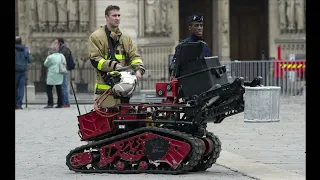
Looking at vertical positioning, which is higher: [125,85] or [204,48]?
[204,48]

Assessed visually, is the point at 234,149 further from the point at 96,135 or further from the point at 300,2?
the point at 300,2

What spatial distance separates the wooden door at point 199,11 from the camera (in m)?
41.1

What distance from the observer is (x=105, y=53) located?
12.6m

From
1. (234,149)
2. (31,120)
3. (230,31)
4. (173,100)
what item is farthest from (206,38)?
(173,100)

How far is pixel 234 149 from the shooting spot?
15266 millimetres

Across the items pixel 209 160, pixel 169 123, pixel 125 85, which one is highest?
pixel 125 85

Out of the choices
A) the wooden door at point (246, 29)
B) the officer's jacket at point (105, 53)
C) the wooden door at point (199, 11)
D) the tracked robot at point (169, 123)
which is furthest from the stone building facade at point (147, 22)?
the tracked robot at point (169, 123)

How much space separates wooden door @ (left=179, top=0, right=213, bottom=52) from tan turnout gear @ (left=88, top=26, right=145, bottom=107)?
92.0ft

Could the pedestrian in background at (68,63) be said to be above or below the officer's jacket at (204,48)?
below

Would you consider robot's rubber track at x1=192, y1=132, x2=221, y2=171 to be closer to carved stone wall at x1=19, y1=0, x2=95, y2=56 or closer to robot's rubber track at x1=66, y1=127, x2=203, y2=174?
robot's rubber track at x1=66, y1=127, x2=203, y2=174

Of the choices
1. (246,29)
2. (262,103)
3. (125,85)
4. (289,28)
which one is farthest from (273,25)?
(125,85)

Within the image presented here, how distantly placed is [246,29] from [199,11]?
203cm

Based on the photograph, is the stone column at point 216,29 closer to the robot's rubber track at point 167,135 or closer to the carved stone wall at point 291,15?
the carved stone wall at point 291,15

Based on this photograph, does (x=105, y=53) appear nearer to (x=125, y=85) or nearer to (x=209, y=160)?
(x=125, y=85)
